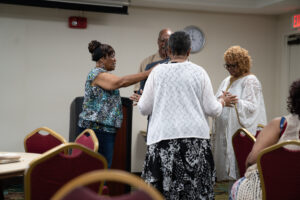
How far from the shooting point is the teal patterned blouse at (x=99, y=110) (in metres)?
2.79

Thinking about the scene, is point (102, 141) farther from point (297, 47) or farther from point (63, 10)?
point (297, 47)

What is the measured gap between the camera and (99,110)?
280cm

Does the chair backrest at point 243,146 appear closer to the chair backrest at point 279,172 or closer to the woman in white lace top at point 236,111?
the chair backrest at point 279,172

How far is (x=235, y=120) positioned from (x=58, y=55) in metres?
2.72

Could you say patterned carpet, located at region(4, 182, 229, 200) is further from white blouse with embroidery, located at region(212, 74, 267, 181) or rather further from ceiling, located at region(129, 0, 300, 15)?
ceiling, located at region(129, 0, 300, 15)

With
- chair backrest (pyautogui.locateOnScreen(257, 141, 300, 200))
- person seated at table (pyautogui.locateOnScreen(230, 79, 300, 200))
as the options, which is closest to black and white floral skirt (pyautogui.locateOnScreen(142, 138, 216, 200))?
person seated at table (pyautogui.locateOnScreen(230, 79, 300, 200))

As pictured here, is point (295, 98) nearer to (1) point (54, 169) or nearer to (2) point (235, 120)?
(1) point (54, 169)

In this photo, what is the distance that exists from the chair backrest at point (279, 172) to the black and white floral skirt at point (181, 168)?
441 mm

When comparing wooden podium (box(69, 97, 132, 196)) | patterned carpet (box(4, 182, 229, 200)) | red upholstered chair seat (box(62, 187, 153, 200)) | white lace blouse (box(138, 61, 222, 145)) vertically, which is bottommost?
patterned carpet (box(4, 182, 229, 200))

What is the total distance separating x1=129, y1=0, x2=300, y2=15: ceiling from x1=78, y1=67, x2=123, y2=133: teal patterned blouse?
97.4 inches

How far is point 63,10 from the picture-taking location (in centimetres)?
498

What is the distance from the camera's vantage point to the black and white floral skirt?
223 centimetres

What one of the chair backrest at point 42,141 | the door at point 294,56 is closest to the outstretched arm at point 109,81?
the chair backrest at point 42,141

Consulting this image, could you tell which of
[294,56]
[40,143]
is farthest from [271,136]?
[294,56]
